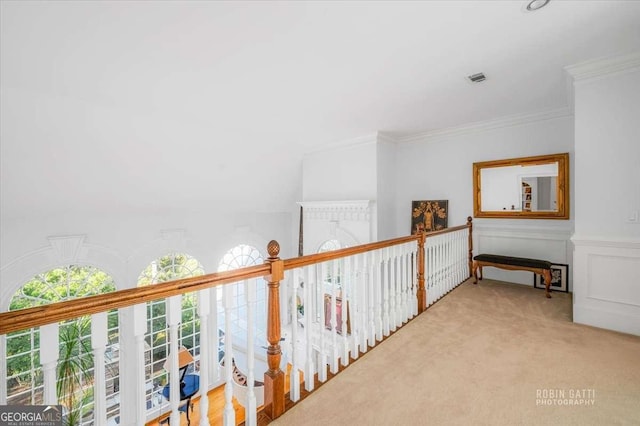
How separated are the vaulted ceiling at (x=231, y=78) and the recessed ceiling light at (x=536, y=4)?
8 cm

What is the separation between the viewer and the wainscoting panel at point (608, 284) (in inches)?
108

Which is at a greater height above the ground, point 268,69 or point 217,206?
point 268,69

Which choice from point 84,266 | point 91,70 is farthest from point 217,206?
point 91,70

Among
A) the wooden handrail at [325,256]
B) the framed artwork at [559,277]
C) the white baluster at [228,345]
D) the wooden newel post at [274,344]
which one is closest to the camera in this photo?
the white baluster at [228,345]

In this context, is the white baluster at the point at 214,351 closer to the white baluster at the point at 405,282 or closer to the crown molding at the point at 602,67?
the white baluster at the point at 405,282

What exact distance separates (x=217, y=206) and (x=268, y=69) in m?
3.93

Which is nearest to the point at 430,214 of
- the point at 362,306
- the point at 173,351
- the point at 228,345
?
the point at 362,306

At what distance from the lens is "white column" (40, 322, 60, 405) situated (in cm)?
100

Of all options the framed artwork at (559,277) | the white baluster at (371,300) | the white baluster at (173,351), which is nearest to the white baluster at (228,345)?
the white baluster at (173,351)

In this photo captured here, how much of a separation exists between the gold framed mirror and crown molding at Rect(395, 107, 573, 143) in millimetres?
579

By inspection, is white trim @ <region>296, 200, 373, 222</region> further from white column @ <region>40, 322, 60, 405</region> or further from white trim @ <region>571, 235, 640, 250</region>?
white column @ <region>40, 322, 60, 405</region>

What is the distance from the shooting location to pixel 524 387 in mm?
1982

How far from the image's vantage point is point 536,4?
2146 millimetres

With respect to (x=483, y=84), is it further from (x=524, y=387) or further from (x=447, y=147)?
(x=524, y=387)
